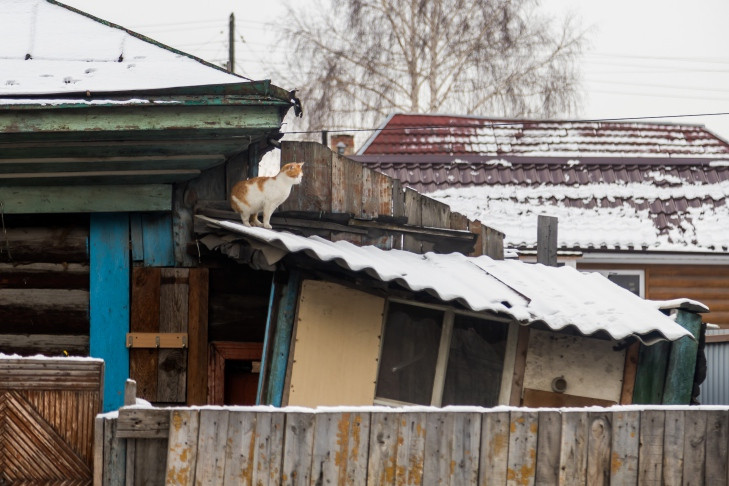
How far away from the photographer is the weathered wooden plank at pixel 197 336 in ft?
21.8

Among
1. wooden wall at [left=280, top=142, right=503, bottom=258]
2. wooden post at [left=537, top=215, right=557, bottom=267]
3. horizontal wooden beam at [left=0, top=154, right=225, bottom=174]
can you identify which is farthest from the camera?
wooden post at [left=537, top=215, right=557, bottom=267]

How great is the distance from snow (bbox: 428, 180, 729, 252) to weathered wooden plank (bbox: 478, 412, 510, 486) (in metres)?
8.01

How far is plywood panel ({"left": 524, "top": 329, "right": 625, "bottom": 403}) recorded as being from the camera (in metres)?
6.77

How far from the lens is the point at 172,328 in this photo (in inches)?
261

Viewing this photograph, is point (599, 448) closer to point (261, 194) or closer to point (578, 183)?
point (261, 194)

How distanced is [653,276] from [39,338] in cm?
941

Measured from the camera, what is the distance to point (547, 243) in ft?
29.4

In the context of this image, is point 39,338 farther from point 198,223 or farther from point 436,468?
point 436,468

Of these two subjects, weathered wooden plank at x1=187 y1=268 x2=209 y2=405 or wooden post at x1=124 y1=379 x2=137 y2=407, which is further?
weathered wooden plank at x1=187 y1=268 x2=209 y2=405

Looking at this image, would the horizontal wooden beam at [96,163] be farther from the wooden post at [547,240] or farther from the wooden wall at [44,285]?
the wooden post at [547,240]

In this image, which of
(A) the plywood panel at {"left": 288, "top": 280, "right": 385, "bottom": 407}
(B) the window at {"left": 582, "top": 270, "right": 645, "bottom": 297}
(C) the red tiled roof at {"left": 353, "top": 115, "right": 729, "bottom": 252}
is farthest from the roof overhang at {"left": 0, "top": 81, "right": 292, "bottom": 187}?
(B) the window at {"left": 582, "top": 270, "right": 645, "bottom": 297}

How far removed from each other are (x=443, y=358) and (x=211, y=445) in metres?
2.58

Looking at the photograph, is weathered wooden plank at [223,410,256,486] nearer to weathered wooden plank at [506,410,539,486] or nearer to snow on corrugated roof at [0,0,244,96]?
weathered wooden plank at [506,410,539,486]

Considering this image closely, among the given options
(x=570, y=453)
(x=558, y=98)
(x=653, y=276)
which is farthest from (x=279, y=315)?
(x=558, y=98)
